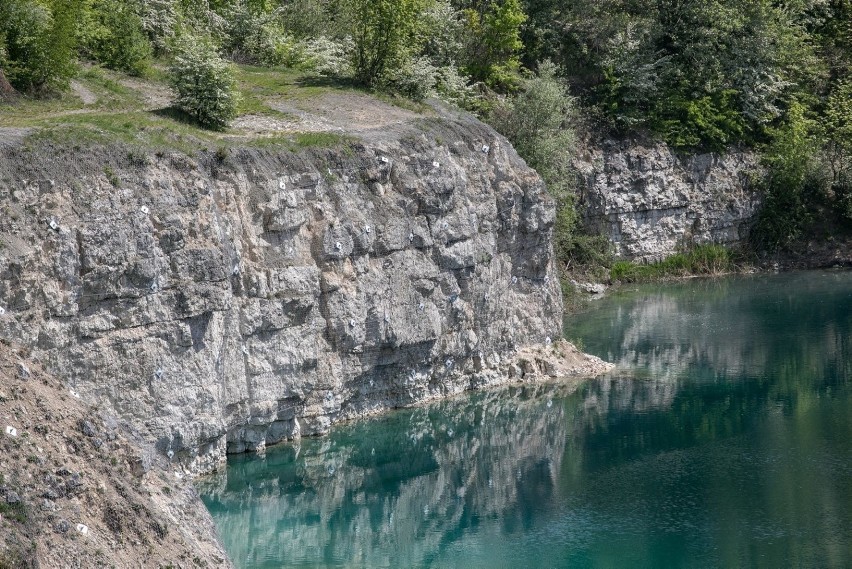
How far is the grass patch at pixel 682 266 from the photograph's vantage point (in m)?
64.2

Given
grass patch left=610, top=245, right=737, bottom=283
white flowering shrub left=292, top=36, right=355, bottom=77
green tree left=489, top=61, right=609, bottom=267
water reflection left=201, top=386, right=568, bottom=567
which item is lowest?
water reflection left=201, top=386, right=568, bottom=567

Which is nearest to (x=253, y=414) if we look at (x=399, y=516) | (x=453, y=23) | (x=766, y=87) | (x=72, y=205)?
(x=399, y=516)

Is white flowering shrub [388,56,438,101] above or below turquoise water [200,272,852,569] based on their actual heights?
above

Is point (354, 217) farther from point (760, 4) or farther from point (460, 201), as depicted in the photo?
point (760, 4)

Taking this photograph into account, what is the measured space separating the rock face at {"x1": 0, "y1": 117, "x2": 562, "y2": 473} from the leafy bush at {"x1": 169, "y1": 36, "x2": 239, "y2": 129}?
8.31 ft

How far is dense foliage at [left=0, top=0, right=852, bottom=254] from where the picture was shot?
56000 mm

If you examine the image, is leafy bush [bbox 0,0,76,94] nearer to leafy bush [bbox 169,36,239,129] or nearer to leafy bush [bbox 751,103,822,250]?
leafy bush [bbox 169,36,239,129]

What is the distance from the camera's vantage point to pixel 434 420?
40688 millimetres

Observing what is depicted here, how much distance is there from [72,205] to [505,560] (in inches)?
548

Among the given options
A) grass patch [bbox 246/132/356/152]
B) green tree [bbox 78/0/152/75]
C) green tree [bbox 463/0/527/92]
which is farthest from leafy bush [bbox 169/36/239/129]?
green tree [bbox 463/0/527/92]

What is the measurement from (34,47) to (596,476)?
21.5 meters

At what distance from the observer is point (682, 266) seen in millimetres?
65625

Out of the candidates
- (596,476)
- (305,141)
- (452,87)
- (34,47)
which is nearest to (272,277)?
(305,141)

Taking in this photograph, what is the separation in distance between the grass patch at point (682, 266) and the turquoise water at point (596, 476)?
13644 mm
